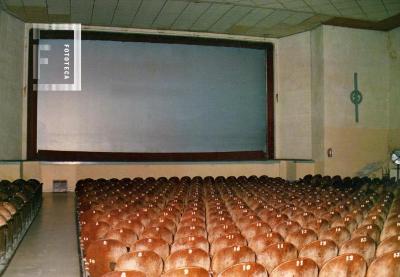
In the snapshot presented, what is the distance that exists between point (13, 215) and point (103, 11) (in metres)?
9.54

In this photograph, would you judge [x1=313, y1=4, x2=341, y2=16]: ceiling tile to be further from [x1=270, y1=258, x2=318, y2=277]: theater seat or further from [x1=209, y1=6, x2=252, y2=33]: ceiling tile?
[x1=270, y1=258, x2=318, y2=277]: theater seat

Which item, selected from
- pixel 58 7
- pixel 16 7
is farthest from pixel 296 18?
pixel 16 7

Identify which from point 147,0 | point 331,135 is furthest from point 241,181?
point 147,0

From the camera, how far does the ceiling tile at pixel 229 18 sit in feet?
49.9

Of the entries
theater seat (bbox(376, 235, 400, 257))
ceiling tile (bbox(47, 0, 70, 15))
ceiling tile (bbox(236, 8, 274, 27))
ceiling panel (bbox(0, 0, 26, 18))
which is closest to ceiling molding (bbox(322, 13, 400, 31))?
ceiling tile (bbox(236, 8, 274, 27))

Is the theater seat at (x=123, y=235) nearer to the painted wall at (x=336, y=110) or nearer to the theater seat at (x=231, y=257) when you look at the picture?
the theater seat at (x=231, y=257)

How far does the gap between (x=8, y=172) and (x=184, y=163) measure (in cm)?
646

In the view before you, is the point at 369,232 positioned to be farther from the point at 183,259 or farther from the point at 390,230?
the point at 183,259

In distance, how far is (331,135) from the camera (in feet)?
56.5

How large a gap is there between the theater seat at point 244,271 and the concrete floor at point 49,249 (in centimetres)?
326

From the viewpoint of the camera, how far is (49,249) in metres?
7.57

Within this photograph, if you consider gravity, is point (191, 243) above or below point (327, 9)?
below

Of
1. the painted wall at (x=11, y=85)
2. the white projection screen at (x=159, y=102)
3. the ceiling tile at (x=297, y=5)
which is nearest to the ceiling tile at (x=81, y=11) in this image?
the white projection screen at (x=159, y=102)

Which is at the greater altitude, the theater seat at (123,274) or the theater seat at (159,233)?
the theater seat at (123,274)
